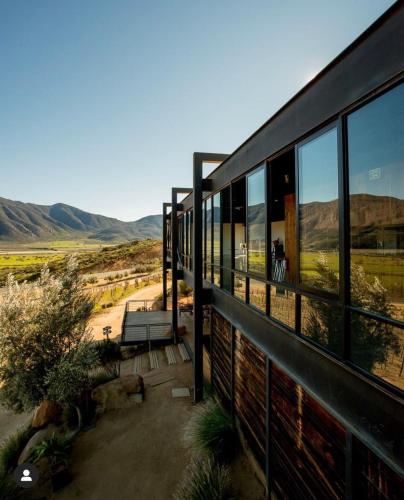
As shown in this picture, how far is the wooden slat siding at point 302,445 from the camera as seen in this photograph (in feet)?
11.2

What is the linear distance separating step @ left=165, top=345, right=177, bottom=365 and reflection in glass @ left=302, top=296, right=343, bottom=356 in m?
9.70

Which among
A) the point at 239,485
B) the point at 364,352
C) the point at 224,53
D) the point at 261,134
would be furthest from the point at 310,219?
the point at 224,53

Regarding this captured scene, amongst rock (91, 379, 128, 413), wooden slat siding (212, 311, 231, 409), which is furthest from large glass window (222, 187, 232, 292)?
rock (91, 379, 128, 413)

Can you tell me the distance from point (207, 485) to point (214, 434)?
133 cm

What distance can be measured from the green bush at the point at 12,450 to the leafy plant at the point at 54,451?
1174 mm

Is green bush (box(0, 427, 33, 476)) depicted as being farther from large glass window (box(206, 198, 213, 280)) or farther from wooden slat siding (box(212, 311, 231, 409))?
large glass window (box(206, 198, 213, 280))

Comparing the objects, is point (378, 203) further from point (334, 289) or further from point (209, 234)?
point (209, 234)

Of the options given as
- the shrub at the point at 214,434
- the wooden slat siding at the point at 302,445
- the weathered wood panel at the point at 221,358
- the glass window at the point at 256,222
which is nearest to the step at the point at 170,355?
the weathered wood panel at the point at 221,358

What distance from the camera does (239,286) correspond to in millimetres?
6691

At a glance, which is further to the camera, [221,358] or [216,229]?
[216,229]

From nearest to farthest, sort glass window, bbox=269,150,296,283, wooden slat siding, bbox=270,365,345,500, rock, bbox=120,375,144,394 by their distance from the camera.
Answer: wooden slat siding, bbox=270,365,345,500 < glass window, bbox=269,150,296,283 < rock, bbox=120,375,144,394

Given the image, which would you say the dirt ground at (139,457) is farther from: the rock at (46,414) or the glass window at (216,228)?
the glass window at (216,228)

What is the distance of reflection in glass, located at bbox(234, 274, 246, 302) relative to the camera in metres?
6.39

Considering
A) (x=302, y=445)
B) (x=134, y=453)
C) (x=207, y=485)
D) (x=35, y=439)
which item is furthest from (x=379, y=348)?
(x=35, y=439)
